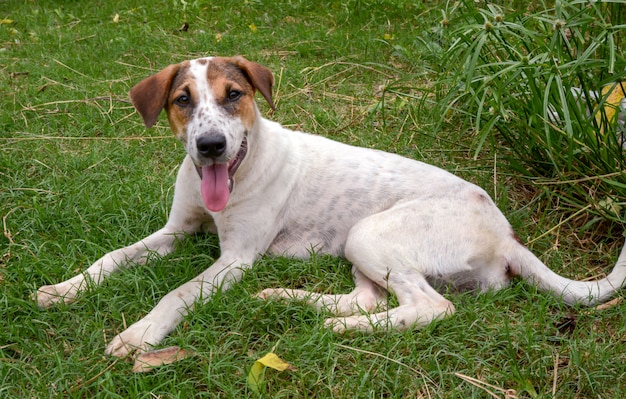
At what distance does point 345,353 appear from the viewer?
3.17m

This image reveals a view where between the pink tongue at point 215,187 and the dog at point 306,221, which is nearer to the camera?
the dog at point 306,221

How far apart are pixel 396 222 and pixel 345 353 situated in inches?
35.5

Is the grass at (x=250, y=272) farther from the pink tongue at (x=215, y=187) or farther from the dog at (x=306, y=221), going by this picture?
the pink tongue at (x=215, y=187)

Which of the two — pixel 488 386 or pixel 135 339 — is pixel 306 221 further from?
pixel 488 386

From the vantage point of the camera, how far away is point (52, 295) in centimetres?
347

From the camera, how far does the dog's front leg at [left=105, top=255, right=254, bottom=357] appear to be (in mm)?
3150

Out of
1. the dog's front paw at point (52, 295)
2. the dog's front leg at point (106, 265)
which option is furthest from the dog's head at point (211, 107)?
the dog's front paw at point (52, 295)

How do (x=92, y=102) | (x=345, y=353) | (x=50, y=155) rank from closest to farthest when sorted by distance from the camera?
(x=345, y=353) < (x=50, y=155) < (x=92, y=102)

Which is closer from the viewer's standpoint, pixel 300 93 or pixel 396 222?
pixel 396 222

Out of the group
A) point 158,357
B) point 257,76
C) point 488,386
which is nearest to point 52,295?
point 158,357

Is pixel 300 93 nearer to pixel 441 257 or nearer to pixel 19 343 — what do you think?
pixel 441 257

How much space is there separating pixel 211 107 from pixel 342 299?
125 cm

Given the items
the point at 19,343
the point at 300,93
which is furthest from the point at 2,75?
the point at 19,343

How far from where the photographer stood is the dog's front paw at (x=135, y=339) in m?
3.11
